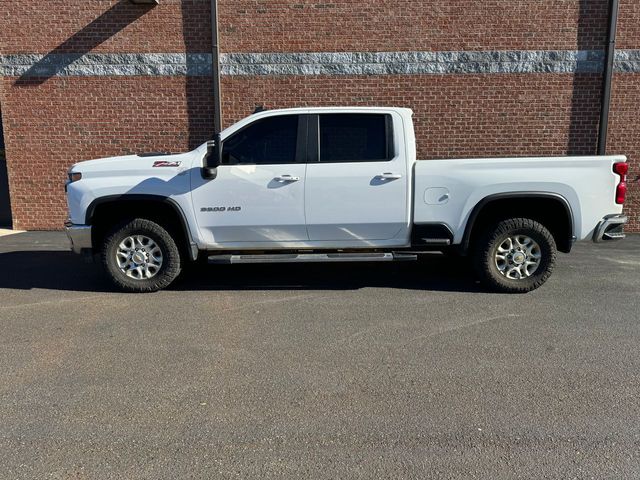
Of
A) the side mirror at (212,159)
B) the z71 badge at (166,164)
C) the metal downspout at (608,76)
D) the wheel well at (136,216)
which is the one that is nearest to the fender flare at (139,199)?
the wheel well at (136,216)

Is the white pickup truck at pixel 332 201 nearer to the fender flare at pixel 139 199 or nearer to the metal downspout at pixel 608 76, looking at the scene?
the fender flare at pixel 139 199

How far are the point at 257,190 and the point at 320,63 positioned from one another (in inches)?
191

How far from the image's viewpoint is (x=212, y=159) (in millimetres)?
5473

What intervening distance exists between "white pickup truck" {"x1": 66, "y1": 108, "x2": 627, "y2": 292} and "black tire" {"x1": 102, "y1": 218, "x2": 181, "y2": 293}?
12mm

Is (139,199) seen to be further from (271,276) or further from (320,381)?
(320,381)

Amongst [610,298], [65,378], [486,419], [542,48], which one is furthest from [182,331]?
[542,48]

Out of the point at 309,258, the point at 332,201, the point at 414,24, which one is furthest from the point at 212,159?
the point at 414,24

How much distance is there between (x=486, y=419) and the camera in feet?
10.3

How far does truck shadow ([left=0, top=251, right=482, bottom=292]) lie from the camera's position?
20.4ft

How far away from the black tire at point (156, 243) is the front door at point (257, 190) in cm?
43

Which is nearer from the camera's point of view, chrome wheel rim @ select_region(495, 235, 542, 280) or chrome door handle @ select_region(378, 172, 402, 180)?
chrome door handle @ select_region(378, 172, 402, 180)

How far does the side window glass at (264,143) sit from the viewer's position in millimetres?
5715

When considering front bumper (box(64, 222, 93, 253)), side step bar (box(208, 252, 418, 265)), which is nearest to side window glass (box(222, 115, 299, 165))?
side step bar (box(208, 252, 418, 265))

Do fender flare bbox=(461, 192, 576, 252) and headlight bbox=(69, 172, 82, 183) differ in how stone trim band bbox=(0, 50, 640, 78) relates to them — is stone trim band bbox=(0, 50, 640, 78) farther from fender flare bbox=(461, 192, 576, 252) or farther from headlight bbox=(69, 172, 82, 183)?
fender flare bbox=(461, 192, 576, 252)
